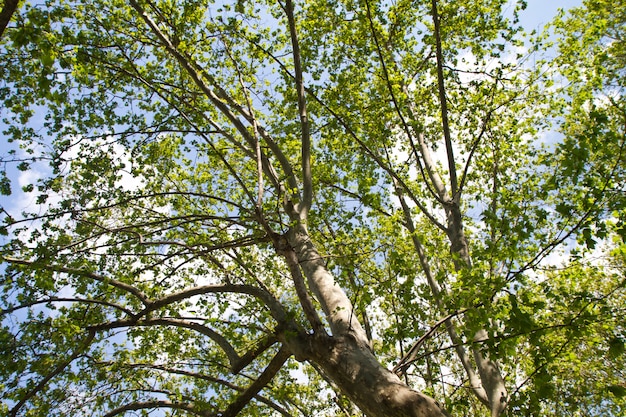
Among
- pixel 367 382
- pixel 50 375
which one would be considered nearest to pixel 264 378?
pixel 367 382

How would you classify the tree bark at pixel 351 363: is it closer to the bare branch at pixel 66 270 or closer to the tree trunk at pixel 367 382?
the tree trunk at pixel 367 382

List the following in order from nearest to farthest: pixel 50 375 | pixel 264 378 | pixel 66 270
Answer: pixel 50 375 < pixel 66 270 < pixel 264 378

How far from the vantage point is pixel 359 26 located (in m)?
7.97

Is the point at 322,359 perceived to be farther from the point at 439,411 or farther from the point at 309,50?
the point at 309,50

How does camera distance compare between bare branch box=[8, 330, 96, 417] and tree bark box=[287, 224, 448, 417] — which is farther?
bare branch box=[8, 330, 96, 417]

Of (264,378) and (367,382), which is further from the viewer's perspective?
(264,378)

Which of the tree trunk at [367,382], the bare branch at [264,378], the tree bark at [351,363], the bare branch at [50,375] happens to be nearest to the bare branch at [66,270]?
the bare branch at [50,375]

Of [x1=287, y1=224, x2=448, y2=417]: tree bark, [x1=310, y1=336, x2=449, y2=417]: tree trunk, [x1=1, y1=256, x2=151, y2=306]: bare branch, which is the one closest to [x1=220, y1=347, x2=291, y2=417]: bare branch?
[x1=287, y1=224, x2=448, y2=417]: tree bark

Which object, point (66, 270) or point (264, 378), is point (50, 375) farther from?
point (264, 378)

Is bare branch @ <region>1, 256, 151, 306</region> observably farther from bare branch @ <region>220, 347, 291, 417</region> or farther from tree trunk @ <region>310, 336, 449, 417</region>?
tree trunk @ <region>310, 336, 449, 417</region>

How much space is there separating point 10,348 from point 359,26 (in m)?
7.56

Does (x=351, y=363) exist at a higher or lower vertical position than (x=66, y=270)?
lower

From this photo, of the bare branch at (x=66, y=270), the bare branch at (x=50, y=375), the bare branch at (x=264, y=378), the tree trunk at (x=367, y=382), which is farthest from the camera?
the bare branch at (x=264, y=378)

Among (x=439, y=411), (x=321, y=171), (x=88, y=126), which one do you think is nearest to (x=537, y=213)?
(x=439, y=411)
